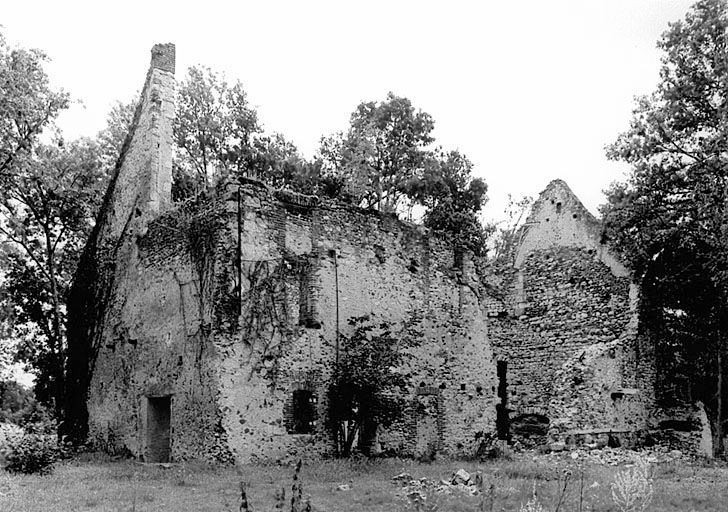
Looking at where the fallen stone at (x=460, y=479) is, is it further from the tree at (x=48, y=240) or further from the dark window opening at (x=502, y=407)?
the tree at (x=48, y=240)

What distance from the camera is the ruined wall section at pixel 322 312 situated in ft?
54.2

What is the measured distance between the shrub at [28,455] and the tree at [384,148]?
74.7ft

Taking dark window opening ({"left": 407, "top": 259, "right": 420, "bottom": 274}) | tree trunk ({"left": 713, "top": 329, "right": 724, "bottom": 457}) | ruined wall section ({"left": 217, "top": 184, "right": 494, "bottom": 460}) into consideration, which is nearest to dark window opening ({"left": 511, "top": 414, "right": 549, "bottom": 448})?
ruined wall section ({"left": 217, "top": 184, "right": 494, "bottom": 460})

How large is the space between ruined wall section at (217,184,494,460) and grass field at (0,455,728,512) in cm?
140

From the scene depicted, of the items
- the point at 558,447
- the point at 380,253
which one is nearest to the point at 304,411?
the point at 380,253

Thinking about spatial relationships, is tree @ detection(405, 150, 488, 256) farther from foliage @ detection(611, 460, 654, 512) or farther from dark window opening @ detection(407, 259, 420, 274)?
foliage @ detection(611, 460, 654, 512)

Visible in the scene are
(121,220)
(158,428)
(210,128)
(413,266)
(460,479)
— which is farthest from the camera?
(210,128)

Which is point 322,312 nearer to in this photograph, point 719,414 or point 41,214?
point 719,414

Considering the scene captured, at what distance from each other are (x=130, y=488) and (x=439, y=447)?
9.04 metres

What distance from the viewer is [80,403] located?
22266 millimetres

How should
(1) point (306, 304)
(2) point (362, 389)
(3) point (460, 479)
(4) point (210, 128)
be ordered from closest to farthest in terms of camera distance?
(3) point (460, 479)
(2) point (362, 389)
(1) point (306, 304)
(4) point (210, 128)

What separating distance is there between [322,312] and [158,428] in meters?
5.05

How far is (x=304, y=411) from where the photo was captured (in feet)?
56.9

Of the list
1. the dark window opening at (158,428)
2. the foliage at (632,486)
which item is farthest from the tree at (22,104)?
the foliage at (632,486)
